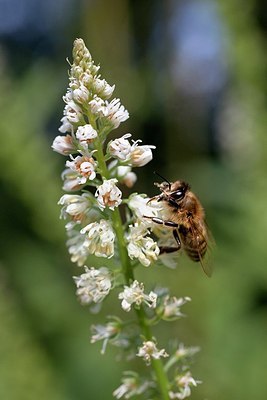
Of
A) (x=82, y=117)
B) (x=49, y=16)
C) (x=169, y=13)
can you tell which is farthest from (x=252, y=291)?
(x=49, y=16)

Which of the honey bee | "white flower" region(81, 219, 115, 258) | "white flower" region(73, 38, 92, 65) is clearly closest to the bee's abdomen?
the honey bee

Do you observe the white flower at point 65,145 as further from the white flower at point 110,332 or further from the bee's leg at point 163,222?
the white flower at point 110,332

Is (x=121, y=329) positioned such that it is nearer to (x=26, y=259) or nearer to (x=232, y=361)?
(x=232, y=361)

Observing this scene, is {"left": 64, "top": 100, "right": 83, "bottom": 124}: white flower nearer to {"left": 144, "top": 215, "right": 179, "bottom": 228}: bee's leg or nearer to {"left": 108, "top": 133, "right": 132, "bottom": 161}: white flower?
{"left": 108, "top": 133, "right": 132, "bottom": 161}: white flower

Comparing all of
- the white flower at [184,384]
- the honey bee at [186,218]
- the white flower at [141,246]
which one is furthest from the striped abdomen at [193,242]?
the white flower at [184,384]

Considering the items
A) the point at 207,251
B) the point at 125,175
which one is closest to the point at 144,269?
the point at 207,251

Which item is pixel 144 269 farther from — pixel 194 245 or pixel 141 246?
pixel 141 246
